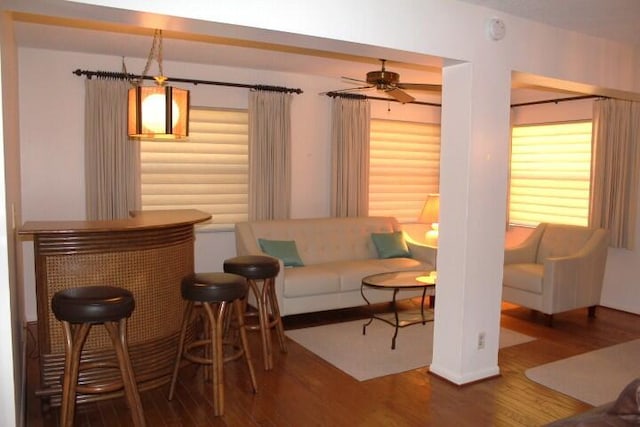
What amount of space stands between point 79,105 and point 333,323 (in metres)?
3.29

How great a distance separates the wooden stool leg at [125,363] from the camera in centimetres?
288

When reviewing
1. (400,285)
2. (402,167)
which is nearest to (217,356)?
(400,285)

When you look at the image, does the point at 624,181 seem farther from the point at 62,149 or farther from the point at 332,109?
the point at 62,149

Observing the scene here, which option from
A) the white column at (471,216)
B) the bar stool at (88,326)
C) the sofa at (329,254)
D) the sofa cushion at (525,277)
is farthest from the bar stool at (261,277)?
the sofa cushion at (525,277)

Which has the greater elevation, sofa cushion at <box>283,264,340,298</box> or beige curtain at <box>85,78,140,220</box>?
beige curtain at <box>85,78,140,220</box>

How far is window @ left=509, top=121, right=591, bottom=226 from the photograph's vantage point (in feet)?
20.7

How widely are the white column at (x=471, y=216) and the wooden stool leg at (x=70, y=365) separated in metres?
2.39

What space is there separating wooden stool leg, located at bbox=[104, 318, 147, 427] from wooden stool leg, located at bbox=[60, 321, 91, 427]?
0.14 metres

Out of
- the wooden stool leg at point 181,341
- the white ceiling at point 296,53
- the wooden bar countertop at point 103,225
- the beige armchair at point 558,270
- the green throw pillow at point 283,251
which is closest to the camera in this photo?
the wooden bar countertop at point 103,225

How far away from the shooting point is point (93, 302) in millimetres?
2781

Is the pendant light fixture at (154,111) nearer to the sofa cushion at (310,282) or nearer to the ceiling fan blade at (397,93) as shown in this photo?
the ceiling fan blade at (397,93)

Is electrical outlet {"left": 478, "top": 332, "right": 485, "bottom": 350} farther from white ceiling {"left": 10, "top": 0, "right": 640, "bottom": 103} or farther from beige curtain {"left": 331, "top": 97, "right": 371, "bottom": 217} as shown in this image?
beige curtain {"left": 331, "top": 97, "right": 371, "bottom": 217}

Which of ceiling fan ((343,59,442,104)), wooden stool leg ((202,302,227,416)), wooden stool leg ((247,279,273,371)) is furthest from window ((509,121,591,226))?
wooden stool leg ((202,302,227,416))

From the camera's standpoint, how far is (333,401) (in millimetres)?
3504
